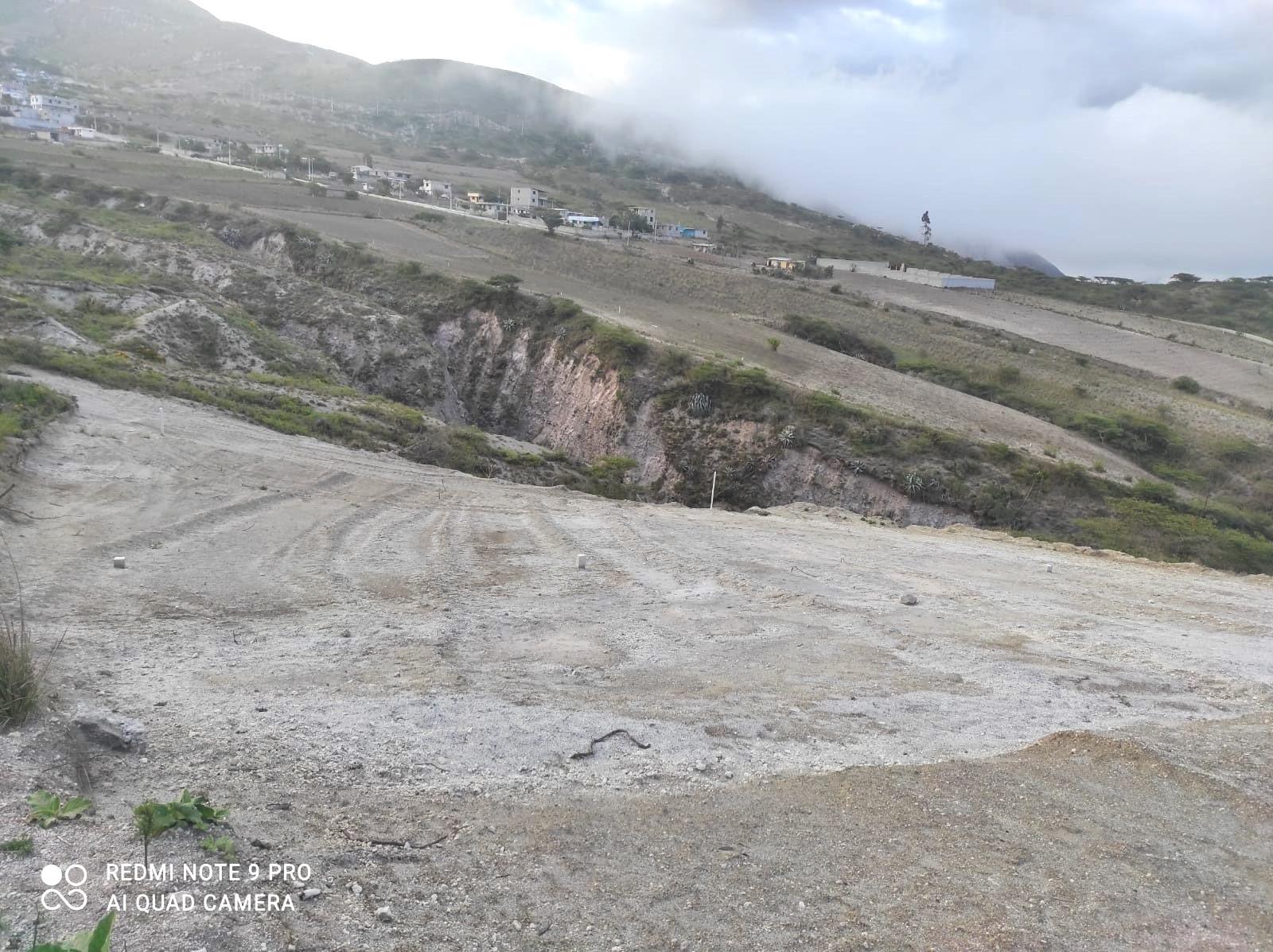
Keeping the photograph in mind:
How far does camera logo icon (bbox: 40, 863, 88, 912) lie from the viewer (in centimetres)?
339

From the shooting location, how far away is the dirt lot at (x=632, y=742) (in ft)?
13.3

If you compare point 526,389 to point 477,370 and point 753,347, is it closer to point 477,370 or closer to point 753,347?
point 477,370

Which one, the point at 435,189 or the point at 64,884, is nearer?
the point at 64,884

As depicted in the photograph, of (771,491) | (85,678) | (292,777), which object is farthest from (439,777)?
(771,491)

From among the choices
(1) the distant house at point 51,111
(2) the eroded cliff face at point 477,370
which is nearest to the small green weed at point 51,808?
(2) the eroded cliff face at point 477,370

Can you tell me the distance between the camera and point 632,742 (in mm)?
6062

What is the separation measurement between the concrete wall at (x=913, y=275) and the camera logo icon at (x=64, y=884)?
85133 millimetres

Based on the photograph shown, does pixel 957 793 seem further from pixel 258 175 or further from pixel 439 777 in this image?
pixel 258 175

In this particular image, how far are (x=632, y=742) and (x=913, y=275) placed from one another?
88.9m

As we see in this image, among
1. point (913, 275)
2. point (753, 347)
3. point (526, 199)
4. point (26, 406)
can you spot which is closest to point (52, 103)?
point (526, 199)

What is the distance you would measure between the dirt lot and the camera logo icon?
5cm

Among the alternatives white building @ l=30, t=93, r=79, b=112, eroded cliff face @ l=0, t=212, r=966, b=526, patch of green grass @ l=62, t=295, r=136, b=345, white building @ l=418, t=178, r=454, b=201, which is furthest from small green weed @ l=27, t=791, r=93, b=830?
white building @ l=30, t=93, r=79, b=112

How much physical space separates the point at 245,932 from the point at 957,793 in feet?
13.9

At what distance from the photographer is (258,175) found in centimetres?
8244
